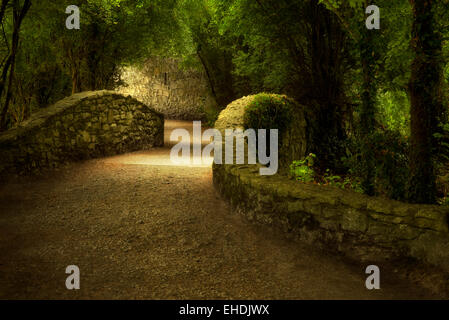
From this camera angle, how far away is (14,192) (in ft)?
→ 20.4

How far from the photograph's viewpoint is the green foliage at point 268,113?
8.59 m

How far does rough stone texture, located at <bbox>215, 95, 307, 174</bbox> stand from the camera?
8.39 meters

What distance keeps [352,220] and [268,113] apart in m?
5.43

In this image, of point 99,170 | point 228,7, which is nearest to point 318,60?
point 228,7

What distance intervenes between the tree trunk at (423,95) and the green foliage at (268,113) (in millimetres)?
4391

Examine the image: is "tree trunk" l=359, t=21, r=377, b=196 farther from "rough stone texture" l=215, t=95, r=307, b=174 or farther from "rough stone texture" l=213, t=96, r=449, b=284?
"rough stone texture" l=215, t=95, r=307, b=174

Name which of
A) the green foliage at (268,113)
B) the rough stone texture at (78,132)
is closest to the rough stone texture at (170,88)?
the rough stone texture at (78,132)

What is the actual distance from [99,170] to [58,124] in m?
1.33

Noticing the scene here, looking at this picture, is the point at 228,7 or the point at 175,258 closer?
the point at 175,258

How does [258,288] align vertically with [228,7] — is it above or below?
below

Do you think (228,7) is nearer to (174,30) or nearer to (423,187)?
(174,30)

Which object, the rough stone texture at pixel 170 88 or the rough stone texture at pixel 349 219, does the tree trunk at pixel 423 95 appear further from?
the rough stone texture at pixel 170 88

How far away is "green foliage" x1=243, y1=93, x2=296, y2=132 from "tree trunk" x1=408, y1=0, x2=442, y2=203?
4391mm
